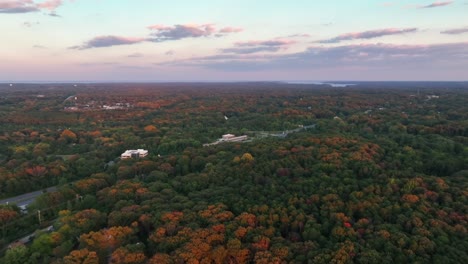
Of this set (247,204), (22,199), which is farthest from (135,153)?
(247,204)

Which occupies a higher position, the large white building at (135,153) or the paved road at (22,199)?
the large white building at (135,153)

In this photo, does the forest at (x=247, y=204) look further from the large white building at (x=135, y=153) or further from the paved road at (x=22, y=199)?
the large white building at (x=135, y=153)

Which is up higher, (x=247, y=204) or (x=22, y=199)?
(x=247, y=204)

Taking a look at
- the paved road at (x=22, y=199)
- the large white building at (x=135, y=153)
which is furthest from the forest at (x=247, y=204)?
the large white building at (x=135, y=153)

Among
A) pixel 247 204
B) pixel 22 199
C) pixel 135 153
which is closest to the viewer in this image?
pixel 247 204

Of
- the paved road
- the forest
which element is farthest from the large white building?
the paved road

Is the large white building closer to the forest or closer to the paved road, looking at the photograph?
the forest

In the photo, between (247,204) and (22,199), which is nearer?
(247,204)

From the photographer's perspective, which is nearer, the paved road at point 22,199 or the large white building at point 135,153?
the paved road at point 22,199

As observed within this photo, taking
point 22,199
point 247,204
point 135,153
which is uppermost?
point 247,204

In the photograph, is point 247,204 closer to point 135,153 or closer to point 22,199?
point 22,199

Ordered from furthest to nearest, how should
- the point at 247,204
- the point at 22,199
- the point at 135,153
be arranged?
1. the point at 135,153
2. the point at 22,199
3. the point at 247,204

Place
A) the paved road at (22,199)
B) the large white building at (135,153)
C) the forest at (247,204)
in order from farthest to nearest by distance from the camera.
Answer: the large white building at (135,153), the paved road at (22,199), the forest at (247,204)
